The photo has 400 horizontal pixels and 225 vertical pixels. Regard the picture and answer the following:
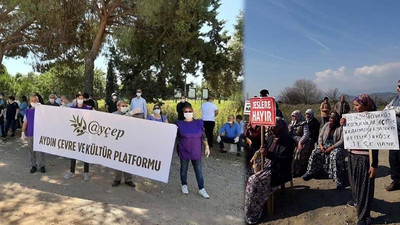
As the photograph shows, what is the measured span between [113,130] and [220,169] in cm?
292

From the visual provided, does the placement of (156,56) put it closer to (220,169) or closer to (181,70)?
(181,70)

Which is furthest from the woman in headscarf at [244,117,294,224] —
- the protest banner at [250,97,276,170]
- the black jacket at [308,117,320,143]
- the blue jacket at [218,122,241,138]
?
the blue jacket at [218,122,241,138]

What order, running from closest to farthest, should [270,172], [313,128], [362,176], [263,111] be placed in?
1. [362,176]
2. [263,111]
3. [270,172]
4. [313,128]

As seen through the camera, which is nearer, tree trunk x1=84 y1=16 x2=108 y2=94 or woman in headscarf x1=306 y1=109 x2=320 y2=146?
woman in headscarf x1=306 y1=109 x2=320 y2=146

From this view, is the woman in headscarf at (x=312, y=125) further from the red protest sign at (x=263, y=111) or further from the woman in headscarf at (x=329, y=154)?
the red protest sign at (x=263, y=111)

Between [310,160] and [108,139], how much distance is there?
3.43 m

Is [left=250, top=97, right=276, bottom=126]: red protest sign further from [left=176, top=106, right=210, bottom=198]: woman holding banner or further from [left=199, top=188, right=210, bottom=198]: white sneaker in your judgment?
[left=199, top=188, right=210, bottom=198]: white sneaker

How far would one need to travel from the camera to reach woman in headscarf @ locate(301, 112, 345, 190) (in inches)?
226

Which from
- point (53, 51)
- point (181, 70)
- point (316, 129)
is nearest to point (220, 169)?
point (316, 129)

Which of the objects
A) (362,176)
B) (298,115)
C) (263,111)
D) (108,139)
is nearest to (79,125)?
(108,139)

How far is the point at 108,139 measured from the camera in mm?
6113

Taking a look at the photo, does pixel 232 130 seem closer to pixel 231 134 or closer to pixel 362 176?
pixel 231 134

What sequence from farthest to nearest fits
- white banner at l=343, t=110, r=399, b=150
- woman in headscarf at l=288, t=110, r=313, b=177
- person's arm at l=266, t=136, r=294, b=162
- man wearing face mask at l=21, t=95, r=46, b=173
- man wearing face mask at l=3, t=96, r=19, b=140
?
man wearing face mask at l=3, t=96, r=19, b=140 → man wearing face mask at l=21, t=95, r=46, b=173 → woman in headscarf at l=288, t=110, r=313, b=177 → person's arm at l=266, t=136, r=294, b=162 → white banner at l=343, t=110, r=399, b=150

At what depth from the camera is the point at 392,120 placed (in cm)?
395
